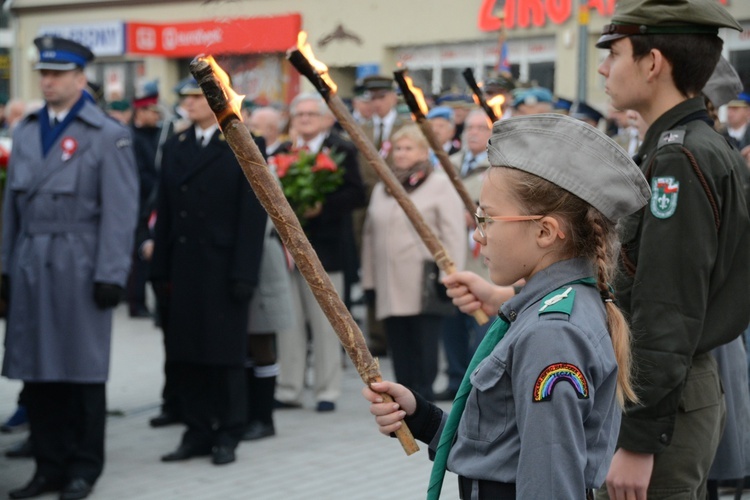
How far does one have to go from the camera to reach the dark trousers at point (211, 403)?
6789mm

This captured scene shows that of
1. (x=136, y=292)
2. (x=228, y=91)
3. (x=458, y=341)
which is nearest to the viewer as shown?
(x=228, y=91)

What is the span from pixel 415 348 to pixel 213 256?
1991 millimetres

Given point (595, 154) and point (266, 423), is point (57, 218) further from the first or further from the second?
point (595, 154)

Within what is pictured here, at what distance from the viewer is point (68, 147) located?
19.7 feet

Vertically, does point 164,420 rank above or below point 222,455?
below

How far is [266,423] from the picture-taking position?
7449mm

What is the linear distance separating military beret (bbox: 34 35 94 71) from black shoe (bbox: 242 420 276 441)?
99.7 inches

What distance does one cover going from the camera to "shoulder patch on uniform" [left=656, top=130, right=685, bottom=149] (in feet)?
9.89

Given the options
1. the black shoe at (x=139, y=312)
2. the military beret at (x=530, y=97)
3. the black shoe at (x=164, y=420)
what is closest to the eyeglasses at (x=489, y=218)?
the black shoe at (x=164, y=420)

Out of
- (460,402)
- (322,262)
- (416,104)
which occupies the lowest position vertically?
(322,262)

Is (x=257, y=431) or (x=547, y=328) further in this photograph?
(x=257, y=431)

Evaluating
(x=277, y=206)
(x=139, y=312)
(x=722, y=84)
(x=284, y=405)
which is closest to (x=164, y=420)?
(x=284, y=405)

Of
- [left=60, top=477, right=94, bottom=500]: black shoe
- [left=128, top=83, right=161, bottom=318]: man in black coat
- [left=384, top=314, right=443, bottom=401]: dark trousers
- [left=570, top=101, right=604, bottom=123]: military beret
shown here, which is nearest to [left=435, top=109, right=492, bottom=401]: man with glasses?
[left=384, top=314, right=443, bottom=401]: dark trousers

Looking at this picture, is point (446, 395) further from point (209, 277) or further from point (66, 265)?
point (66, 265)
